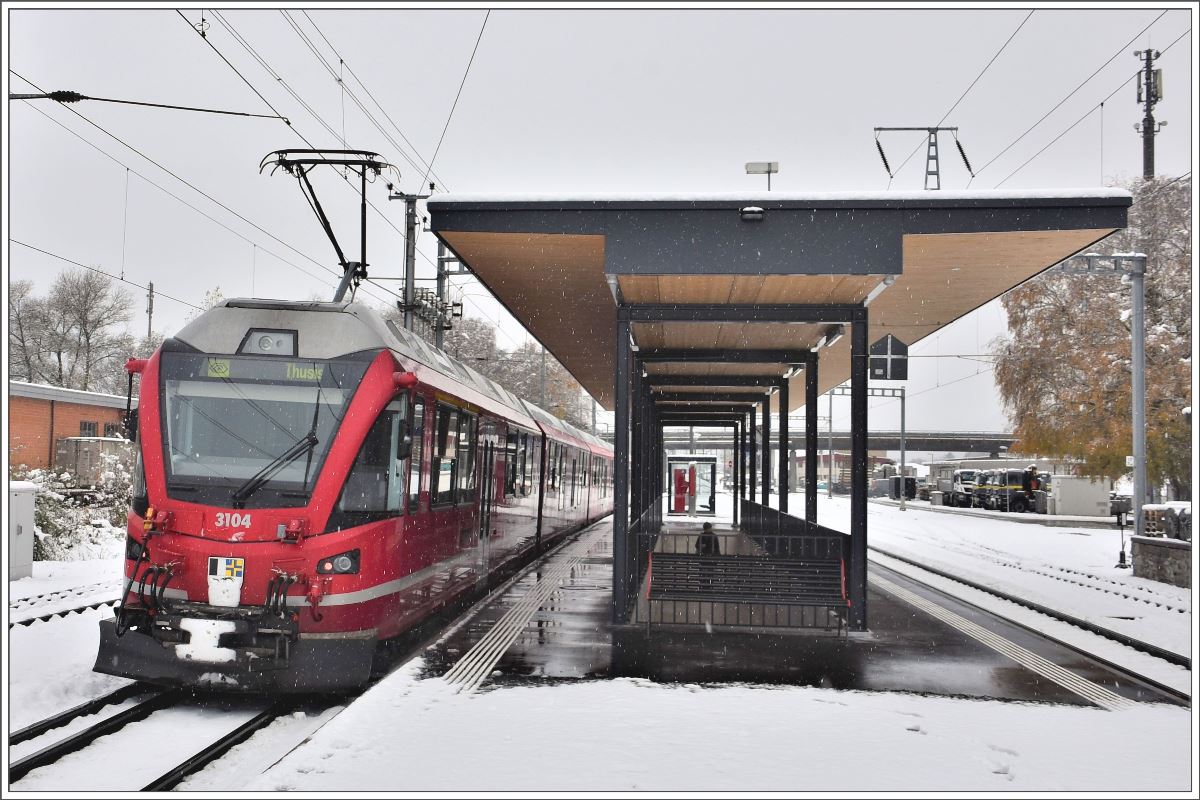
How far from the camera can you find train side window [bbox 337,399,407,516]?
7.98 meters

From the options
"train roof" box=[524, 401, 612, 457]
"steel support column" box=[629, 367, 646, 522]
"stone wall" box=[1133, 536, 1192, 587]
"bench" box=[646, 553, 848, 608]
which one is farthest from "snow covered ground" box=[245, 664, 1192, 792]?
"train roof" box=[524, 401, 612, 457]

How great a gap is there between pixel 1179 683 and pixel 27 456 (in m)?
32.9

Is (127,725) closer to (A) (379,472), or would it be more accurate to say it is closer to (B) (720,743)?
(A) (379,472)

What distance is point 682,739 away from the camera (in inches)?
260

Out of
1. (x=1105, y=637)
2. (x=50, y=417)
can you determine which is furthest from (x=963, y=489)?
(x=1105, y=637)

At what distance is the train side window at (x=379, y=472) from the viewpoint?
26.2 ft

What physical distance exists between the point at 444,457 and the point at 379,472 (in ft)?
6.38

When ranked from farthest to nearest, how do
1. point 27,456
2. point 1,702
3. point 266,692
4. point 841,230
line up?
point 27,456, point 841,230, point 266,692, point 1,702

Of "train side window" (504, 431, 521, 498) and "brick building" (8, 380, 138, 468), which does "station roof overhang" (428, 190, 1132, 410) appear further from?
"brick building" (8, 380, 138, 468)

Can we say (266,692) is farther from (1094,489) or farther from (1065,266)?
(1094,489)

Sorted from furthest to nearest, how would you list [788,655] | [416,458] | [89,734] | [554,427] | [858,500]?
[554,427] → [858,500] → [788,655] → [416,458] → [89,734]

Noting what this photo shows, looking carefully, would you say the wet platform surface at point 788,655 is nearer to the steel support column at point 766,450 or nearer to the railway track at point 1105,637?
the railway track at point 1105,637

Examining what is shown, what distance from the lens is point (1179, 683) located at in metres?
8.87

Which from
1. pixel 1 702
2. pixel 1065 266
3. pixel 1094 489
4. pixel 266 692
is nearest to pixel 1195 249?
pixel 266 692
